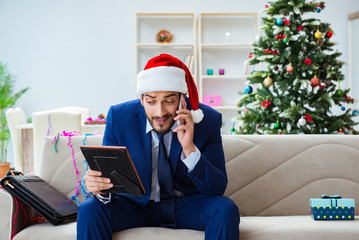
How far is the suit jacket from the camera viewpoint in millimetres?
1853

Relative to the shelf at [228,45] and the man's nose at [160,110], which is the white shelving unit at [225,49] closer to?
the shelf at [228,45]

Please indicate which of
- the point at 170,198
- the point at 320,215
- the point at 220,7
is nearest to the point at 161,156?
the point at 170,198

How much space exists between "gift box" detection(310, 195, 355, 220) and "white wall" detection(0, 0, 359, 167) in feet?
15.1

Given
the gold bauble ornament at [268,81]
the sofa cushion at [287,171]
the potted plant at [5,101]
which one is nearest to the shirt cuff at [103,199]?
the sofa cushion at [287,171]

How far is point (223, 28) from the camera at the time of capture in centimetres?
636

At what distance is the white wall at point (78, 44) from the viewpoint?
20.4 feet

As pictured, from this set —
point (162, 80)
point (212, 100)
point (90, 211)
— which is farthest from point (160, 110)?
point (212, 100)

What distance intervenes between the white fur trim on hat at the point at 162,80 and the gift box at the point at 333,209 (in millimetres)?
788

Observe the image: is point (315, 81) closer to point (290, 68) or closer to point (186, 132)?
point (290, 68)

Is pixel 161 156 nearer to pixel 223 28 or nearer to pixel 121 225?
pixel 121 225

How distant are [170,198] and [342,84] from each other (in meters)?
5.08

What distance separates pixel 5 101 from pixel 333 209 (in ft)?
16.4

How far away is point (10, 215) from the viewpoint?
182 cm

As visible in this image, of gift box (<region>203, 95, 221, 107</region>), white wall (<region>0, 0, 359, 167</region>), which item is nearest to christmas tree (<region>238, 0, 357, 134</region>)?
gift box (<region>203, 95, 221, 107</region>)
